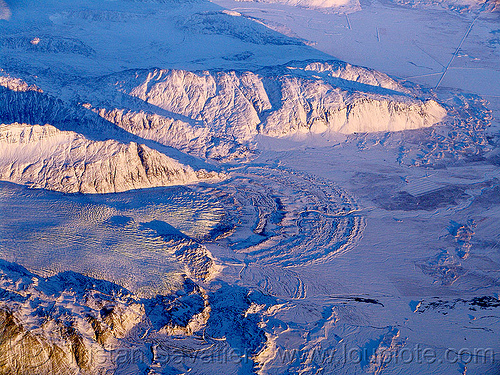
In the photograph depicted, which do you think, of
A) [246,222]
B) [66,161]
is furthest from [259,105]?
[66,161]

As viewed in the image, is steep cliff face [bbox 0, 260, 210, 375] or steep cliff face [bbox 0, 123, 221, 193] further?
steep cliff face [bbox 0, 123, 221, 193]

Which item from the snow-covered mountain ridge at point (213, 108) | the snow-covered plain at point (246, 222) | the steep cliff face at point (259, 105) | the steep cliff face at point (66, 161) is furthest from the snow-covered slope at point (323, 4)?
the steep cliff face at point (66, 161)

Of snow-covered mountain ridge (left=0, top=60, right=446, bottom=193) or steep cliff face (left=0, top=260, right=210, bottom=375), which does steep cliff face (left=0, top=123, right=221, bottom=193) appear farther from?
steep cliff face (left=0, top=260, right=210, bottom=375)

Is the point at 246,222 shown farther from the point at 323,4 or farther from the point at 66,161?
the point at 323,4

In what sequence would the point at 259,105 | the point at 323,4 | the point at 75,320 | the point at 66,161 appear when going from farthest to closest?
the point at 323,4
the point at 259,105
the point at 66,161
the point at 75,320

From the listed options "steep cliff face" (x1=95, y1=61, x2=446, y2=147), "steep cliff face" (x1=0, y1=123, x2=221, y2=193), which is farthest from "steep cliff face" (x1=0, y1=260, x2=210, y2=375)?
"steep cliff face" (x1=95, y1=61, x2=446, y2=147)

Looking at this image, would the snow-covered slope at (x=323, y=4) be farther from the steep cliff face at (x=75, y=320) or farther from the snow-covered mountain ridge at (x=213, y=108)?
the steep cliff face at (x=75, y=320)
